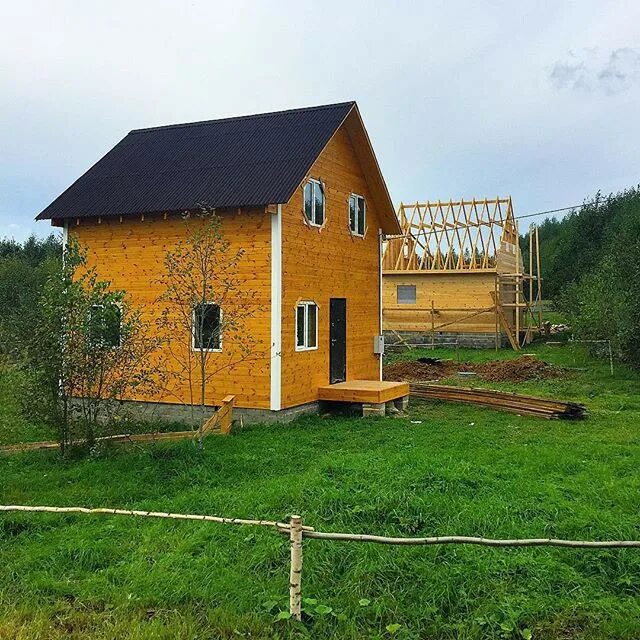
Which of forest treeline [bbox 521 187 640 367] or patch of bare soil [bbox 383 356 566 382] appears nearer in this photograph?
forest treeline [bbox 521 187 640 367]

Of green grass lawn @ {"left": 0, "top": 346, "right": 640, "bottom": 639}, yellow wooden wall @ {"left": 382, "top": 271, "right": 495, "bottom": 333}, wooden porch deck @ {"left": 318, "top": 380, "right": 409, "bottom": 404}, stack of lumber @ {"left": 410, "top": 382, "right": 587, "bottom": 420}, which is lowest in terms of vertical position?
green grass lawn @ {"left": 0, "top": 346, "right": 640, "bottom": 639}

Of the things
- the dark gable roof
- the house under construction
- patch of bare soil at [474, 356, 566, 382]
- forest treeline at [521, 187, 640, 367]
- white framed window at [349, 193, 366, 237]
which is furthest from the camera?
the house under construction

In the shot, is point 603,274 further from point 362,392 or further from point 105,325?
point 105,325

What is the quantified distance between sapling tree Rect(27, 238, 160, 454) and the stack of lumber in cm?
830

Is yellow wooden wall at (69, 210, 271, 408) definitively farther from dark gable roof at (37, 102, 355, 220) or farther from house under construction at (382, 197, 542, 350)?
house under construction at (382, 197, 542, 350)

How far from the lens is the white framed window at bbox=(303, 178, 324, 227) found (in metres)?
14.1

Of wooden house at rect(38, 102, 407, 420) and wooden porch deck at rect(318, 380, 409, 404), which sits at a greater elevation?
wooden house at rect(38, 102, 407, 420)

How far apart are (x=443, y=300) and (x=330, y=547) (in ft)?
81.8

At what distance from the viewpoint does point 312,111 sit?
15445mm

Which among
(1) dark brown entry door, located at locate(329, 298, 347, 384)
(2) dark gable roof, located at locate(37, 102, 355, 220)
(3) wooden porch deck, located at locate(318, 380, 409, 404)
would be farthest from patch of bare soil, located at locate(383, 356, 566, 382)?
(2) dark gable roof, located at locate(37, 102, 355, 220)

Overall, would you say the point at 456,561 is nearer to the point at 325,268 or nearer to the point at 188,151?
the point at 325,268

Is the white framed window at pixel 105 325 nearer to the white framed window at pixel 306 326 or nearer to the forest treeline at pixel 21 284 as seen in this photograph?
the forest treeline at pixel 21 284

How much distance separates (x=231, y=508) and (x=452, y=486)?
259cm

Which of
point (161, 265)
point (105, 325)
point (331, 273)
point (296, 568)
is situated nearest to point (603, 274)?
point (331, 273)
